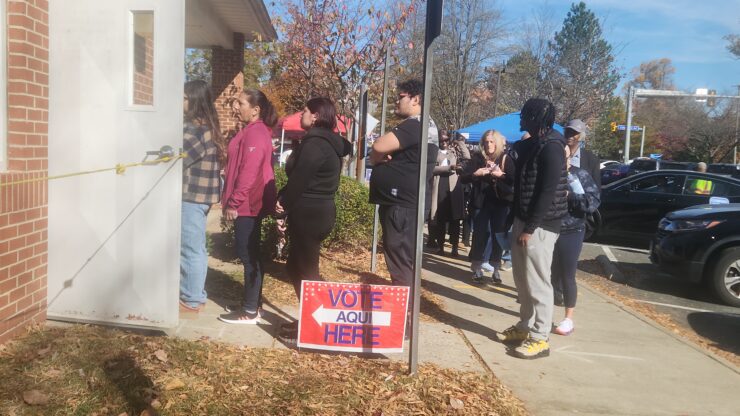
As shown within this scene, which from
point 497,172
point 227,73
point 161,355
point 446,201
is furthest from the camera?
point 227,73

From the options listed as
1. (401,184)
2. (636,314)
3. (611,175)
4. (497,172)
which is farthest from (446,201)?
(611,175)

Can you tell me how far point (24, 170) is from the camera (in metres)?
3.94

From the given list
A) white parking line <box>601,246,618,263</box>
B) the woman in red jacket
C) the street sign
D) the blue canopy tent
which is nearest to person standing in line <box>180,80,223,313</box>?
the woman in red jacket

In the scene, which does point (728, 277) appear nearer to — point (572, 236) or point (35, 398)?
point (572, 236)

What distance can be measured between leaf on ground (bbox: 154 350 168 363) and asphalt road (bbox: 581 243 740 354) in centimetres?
505

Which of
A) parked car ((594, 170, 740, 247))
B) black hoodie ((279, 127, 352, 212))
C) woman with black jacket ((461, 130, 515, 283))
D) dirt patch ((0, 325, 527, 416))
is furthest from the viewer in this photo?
parked car ((594, 170, 740, 247))

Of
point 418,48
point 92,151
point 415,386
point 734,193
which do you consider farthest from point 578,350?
point 418,48

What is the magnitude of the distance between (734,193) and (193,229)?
1053 centimetres

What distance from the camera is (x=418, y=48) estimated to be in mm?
23250

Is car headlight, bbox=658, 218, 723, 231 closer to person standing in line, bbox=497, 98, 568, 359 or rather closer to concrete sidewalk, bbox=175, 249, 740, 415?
concrete sidewalk, bbox=175, 249, 740, 415

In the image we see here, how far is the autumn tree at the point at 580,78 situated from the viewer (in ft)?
89.7

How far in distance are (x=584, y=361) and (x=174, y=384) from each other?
10.1 feet

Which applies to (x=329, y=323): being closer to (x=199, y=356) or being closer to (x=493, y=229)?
(x=199, y=356)

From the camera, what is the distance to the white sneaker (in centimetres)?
536
